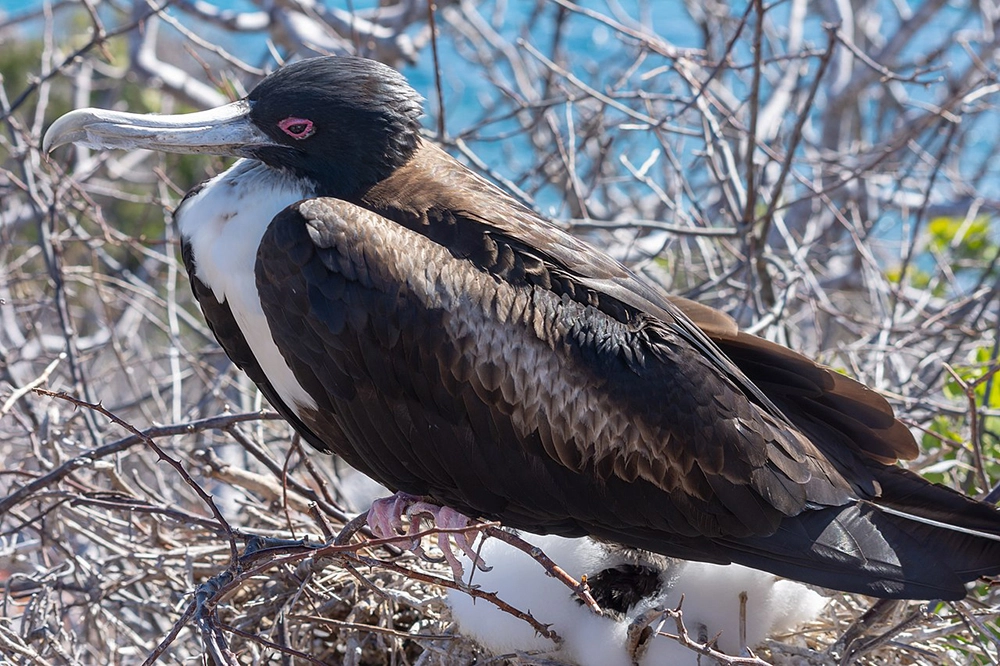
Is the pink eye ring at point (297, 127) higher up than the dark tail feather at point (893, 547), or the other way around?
the pink eye ring at point (297, 127)

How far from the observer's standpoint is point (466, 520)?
106 inches

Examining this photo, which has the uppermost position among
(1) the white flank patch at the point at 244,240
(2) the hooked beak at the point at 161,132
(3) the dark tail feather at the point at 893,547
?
(2) the hooked beak at the point at 161,132

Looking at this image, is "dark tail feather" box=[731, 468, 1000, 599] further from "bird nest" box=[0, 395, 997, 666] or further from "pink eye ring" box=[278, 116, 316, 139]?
"pink eye ring" box=[278, 116, 316, 139]

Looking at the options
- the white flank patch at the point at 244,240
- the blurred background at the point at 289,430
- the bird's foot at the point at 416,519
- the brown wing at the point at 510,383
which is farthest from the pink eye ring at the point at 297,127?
the bird's foot at the point at 416,519

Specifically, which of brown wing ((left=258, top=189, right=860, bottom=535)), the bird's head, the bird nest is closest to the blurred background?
the bird nest

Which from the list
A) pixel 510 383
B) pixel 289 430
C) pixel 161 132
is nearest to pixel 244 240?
pixel 161 132

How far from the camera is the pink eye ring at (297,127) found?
271cm

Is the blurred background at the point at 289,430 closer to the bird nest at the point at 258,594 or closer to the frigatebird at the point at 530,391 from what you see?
the bird nest at the point at 258,594

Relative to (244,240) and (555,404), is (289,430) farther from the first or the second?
(555,404)

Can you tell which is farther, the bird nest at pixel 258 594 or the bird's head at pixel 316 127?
the bird's head at pixel 316 127

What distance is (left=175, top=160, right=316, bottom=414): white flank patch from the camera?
2.58 metres

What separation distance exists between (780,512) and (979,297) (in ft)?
4.76

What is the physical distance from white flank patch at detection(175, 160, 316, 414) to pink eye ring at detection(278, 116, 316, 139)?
0.10 m

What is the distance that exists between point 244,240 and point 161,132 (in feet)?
1.05
